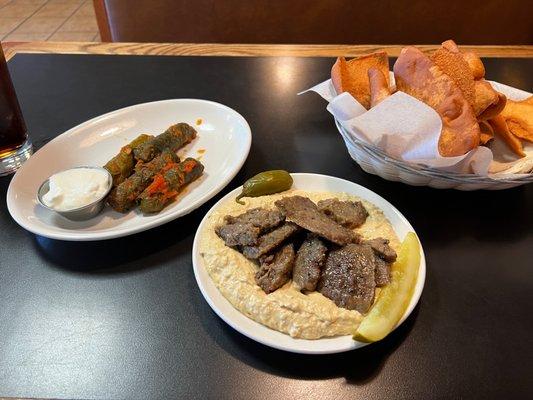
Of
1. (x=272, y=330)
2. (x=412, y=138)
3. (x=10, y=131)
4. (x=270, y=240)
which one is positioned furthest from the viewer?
(x=10, y=131)

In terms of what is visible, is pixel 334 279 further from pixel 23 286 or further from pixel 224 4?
pixel 224 4

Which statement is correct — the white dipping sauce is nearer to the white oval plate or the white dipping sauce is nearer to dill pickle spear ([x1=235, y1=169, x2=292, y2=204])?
the white oval plate

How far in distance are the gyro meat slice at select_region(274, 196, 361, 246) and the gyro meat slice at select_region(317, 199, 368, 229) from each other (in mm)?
27

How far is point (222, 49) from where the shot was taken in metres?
2.26

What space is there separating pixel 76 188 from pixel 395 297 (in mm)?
879

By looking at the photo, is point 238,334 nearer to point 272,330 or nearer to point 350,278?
point 272,330

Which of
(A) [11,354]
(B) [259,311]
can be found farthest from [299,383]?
(A) [11,354]

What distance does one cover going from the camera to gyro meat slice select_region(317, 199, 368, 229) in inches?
47.9

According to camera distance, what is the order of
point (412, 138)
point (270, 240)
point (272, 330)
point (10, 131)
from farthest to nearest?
point (10, 131)
point (412, 138)
point (270, 240)
point (272, 330)

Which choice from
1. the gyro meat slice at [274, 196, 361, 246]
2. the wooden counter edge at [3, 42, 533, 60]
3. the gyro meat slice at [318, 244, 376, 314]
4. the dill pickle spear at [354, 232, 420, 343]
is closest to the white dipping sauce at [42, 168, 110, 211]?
the gyro meat slice at [274, 196, 361, 246]

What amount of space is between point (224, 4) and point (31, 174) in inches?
60.5

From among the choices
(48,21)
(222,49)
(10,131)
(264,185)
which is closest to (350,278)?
(264,185)

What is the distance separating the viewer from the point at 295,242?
3.89 feet

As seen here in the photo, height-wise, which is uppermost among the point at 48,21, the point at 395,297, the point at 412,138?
the point at 412,138
